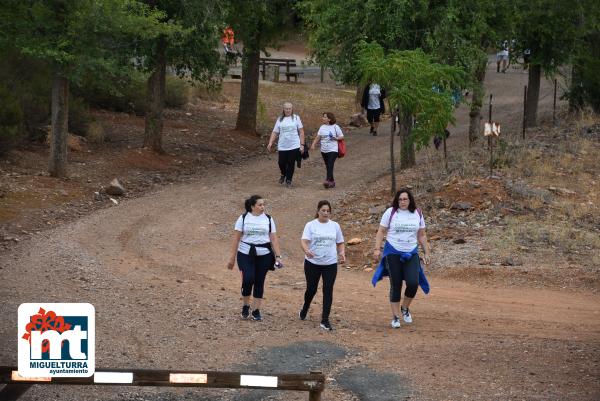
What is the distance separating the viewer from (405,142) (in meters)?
22.9

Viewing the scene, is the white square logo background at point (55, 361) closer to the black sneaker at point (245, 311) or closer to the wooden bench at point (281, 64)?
the black sneaker at point (245, 311)

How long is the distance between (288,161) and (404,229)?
9388 mm

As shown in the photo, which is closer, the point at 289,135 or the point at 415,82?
the point at 415,82

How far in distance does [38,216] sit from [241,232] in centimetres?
695

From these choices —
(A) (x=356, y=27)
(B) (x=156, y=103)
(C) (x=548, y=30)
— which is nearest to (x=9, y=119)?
(B) (x=156, y=103)

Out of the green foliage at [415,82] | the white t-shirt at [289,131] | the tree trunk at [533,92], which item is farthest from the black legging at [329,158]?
the tree trunk at [533,92]

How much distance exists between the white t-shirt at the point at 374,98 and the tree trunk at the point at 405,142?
4.80 meters

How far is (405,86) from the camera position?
20.0m

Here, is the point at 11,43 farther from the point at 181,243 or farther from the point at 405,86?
the point at 405,86

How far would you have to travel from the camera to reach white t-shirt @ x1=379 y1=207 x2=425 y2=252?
13.2m

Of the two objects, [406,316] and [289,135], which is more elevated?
[289,135]

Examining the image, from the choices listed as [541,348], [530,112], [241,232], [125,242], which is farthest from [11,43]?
[530,112]

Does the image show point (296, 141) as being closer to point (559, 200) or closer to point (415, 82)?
point (415, 82)

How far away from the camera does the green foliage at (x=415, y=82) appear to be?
20.0 m
